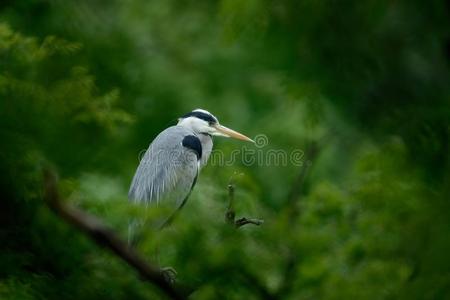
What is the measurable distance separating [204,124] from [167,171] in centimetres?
44

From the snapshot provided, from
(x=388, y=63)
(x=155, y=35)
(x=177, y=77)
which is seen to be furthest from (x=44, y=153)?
(x=155, y=35)

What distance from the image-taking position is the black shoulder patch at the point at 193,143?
390cm

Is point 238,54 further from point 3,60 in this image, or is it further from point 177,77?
point 3,60

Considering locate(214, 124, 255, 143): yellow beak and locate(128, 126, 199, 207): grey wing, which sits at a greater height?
locate(214, 124, 255, 143): yellow beak

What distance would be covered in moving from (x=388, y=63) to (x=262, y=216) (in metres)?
4.22

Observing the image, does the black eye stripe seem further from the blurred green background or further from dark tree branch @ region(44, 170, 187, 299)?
dark tree branch @ region(44, 170, 187, 299)

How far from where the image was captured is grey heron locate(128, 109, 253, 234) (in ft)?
11.7

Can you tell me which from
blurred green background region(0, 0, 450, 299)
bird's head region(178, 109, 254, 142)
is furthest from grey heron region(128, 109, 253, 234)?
blurred green background region(0, 0, 450, 299)

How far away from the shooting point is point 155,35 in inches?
297

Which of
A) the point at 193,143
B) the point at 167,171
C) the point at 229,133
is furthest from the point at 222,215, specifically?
the point at 229,133

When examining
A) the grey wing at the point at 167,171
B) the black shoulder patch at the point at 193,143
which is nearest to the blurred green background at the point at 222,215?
the grey wing at the point at 167,171

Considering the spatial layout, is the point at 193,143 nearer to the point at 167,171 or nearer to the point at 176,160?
the point at 176,160

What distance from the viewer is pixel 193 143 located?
12.8 ft

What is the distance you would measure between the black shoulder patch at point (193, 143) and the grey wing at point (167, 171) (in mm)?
19
